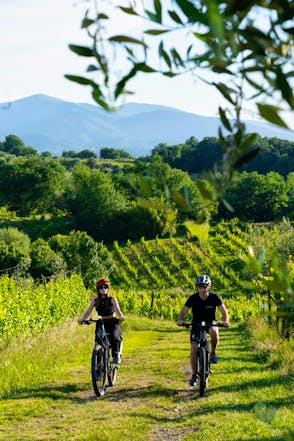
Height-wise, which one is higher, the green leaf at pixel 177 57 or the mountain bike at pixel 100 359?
the green leaf at pixel 177 57

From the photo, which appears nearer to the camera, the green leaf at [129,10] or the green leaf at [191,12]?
the green leaf at [191,12]

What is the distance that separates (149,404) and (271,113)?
24.7ft

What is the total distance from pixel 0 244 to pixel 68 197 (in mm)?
30005

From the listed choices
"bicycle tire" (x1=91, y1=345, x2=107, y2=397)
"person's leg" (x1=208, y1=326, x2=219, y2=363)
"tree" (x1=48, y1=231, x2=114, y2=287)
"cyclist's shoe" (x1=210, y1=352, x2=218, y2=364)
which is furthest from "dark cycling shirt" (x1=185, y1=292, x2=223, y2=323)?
"tree" (x1=48, y1=231, x2=114, y2=287)

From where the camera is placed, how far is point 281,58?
1.26 metres

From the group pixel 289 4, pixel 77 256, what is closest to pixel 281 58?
pixel 289 4

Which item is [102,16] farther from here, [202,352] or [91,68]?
[202,352]

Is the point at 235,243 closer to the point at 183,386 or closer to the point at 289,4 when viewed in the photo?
the point at 183,386

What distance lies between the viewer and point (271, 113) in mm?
1139

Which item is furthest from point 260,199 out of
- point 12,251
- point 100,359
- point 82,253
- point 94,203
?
point 100,359

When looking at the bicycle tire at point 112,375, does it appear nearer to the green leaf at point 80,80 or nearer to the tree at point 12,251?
the green leaf at point 80,80

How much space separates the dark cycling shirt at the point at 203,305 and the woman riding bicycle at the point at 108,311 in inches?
43.8

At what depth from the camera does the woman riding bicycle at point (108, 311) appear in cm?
873

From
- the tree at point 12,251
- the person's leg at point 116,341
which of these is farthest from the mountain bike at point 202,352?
the tree at point 12,251
